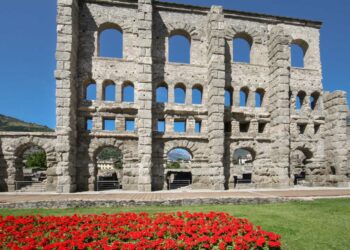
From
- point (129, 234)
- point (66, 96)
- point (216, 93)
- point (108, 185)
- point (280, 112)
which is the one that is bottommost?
point (108, 185)

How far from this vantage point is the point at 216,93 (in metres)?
19.0

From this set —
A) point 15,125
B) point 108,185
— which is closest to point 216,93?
point 108,185


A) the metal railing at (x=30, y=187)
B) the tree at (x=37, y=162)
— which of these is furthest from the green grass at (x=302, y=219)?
the tree at (x=37, y=162)

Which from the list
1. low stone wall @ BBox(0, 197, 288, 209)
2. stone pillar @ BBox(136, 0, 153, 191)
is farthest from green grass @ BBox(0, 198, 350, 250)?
stone pillar @ BBox(136, 0, 153, 191)

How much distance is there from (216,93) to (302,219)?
11.5 meters

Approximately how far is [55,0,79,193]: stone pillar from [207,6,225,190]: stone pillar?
960cm

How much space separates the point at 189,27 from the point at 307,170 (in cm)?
1537

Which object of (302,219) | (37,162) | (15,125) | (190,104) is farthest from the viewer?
(15,125)

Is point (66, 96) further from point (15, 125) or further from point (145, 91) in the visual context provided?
point (15, 125)

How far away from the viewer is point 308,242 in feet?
21.5

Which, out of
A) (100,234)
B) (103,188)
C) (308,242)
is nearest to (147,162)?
(103,188)

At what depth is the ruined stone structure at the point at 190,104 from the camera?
1794 centimetres

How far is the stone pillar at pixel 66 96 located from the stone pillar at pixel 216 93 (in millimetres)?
9602

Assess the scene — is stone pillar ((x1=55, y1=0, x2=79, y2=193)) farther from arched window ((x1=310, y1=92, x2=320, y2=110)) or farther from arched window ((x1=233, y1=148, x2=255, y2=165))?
arched window ((x1=310, y1=92, x2=320, y2=110))
